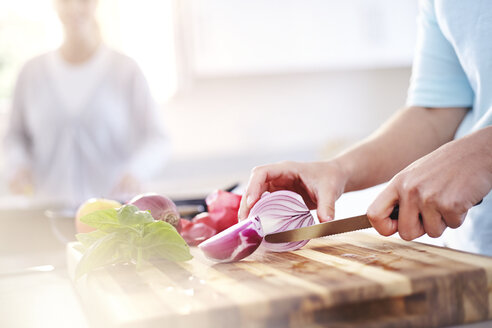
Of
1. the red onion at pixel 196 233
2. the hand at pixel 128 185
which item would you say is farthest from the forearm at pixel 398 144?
the hand at pixel 128 185

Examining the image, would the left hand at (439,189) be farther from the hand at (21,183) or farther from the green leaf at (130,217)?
the hand at (21,183)

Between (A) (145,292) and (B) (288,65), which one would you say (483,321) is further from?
(B) (288,65)

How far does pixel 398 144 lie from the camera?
1072 millimetres

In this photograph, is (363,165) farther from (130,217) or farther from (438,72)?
(130,217)

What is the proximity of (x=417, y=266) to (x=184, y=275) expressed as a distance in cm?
26

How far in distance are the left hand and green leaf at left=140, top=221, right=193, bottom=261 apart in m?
0.23

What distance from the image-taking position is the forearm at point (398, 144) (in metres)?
1.03

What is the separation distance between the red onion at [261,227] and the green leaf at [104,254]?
0.10 metres

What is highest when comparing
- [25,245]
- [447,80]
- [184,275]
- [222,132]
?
[447,80]

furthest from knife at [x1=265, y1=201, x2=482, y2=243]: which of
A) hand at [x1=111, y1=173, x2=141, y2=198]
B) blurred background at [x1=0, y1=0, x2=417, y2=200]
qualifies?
blurred background at [x1=0, y1=0, x2=417, y2=200]

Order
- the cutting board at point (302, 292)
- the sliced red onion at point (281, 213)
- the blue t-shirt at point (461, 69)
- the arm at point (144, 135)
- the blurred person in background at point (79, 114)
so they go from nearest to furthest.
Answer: the cutting board at point (302, 292)
the sliced red onion at point (281, 213)
the blue t-shirt at point (461, 69)
the arm at point (144, 135)
the blurred person in background at point (79, 114)

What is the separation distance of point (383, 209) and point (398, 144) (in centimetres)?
34

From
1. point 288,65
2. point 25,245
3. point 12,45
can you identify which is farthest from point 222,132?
point 25,245

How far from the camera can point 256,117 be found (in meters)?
3.70
